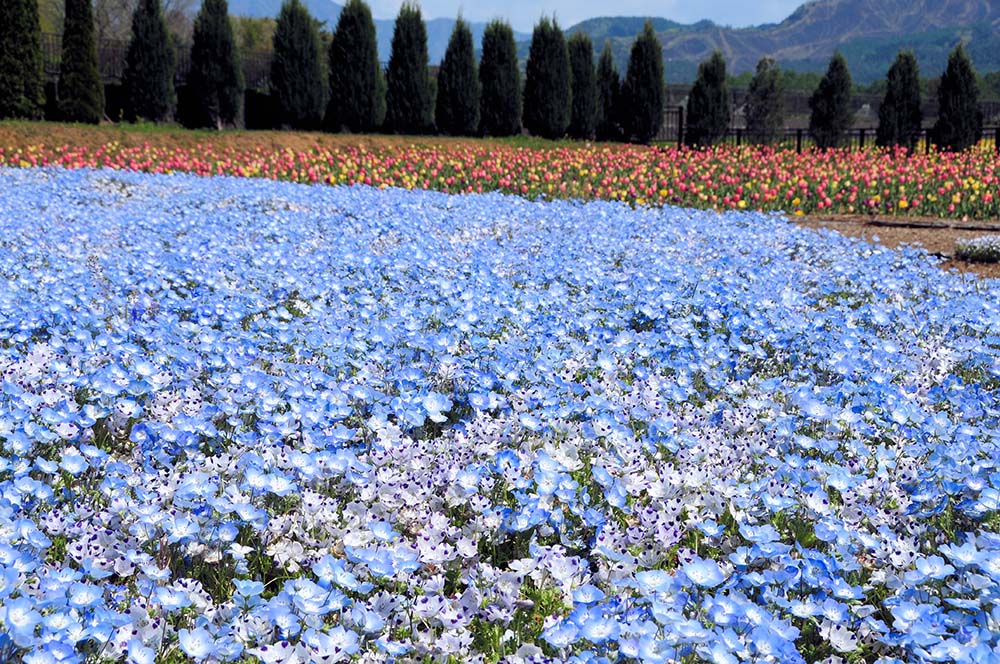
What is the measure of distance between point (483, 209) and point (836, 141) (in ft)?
56.2

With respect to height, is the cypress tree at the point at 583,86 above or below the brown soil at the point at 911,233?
above

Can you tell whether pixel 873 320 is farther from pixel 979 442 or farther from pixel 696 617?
pixel 696 617

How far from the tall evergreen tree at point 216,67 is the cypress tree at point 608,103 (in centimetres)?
1027

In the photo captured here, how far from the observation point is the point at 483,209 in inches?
383

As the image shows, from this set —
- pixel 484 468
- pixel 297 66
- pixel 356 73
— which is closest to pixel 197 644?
pixel 484 468

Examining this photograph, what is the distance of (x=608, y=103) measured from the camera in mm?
27391

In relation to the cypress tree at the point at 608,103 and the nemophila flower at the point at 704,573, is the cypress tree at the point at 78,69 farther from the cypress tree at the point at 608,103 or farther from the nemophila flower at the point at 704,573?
the nemophila flower at the point at 704,573

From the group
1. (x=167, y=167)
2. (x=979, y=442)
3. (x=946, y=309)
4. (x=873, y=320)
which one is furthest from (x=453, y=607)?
(x=167, y=167)

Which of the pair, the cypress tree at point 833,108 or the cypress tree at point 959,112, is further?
the cypress tree at point 833,108

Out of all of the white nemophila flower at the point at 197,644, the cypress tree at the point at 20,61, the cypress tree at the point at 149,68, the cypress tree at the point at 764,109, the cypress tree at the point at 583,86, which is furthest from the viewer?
the cypress tree at the point at 583,86

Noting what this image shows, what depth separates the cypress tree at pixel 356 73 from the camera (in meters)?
23.2

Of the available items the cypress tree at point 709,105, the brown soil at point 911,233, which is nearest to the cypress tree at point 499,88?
the cypress tree at point 709,105

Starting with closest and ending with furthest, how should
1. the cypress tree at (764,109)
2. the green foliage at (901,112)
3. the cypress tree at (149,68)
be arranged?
the cypress tree at (149,68)
the green foliage at (901,112)
the cypress tree at (764,109)

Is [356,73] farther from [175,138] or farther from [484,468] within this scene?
[484,468]
